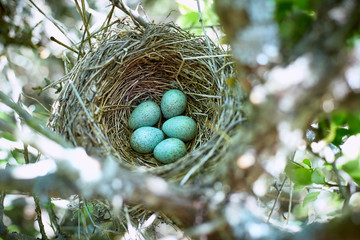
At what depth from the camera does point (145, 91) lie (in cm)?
200

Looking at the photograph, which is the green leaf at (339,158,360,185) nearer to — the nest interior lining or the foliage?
the nest interior lining

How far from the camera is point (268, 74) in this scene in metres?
0.87

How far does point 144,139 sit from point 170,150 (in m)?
0.18

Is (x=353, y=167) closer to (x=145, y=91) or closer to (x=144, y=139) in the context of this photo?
(x=144, y=139)

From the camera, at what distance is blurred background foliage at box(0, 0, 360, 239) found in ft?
3.42

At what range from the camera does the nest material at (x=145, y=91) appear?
4.32 feet

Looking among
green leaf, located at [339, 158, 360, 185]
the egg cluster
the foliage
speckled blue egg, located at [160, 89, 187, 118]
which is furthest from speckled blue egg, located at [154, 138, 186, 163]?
green leaf, located at [339, 158, 360, 185]

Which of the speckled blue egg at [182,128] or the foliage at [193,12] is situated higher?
the foliage at [193,12]

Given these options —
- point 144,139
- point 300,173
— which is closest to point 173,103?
point 144,139

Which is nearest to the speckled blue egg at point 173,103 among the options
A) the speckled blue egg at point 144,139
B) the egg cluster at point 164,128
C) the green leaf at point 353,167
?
the egg cluster at point 164,128

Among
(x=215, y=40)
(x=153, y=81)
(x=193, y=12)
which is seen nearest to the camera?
(x=193, y=12)

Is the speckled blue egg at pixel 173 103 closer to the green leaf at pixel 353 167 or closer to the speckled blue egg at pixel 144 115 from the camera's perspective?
the speckled blue egg at pixel 144 115

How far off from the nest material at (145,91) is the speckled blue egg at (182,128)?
5cm

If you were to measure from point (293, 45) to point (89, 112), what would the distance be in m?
0.91
